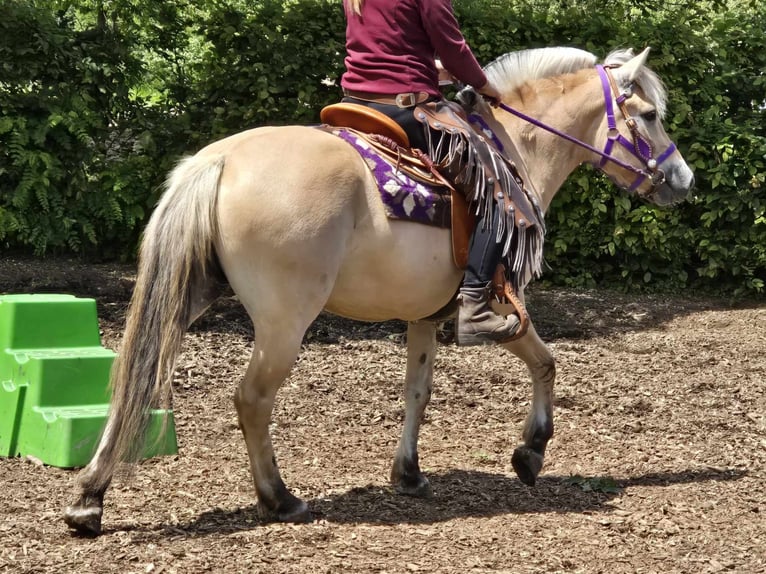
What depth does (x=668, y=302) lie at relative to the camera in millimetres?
10180

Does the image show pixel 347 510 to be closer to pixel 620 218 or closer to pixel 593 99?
pixel 593 99

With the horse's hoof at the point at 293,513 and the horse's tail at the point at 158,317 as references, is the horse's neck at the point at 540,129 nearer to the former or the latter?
the horse's tail at the point at 158,317

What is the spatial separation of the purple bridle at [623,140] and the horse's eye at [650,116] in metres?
0.07

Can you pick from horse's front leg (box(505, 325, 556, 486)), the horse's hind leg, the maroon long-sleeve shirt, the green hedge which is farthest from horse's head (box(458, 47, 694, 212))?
the green hedge

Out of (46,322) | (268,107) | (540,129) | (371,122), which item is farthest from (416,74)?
(268,107)

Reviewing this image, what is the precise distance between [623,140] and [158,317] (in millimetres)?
2560

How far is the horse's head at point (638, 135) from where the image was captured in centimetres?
558

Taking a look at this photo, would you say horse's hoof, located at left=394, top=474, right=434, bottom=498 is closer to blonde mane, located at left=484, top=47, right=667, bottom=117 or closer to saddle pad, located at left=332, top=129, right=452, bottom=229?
saddle pad, located at left=332, top=129, right=452, bottom=229

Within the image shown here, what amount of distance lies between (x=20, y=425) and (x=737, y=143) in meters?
6.94

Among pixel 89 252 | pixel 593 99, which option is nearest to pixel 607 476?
pixel 593 99

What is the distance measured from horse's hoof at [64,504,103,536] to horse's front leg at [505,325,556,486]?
2.04m

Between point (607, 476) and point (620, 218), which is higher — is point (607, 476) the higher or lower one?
the lower one

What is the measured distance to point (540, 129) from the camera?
5578 mm

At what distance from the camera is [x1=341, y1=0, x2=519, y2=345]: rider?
16.3 feet
